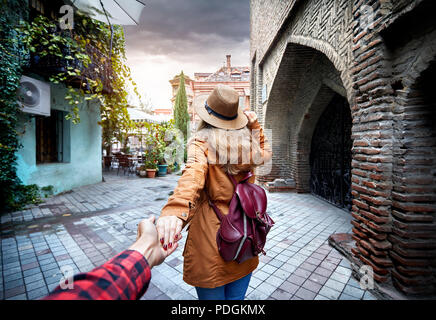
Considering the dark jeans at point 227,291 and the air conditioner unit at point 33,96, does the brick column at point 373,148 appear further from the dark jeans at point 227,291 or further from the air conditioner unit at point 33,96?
the air conditioner unit at point 33,96

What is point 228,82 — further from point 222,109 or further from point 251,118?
point 222,109

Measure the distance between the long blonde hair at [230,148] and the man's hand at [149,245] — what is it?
1.94ft

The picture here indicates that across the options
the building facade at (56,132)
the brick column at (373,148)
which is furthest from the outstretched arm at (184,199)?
the building facade at (56,132)

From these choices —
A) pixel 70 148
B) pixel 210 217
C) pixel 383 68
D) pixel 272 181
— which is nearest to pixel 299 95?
pixel 272 181

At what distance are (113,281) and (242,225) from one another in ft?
2.80

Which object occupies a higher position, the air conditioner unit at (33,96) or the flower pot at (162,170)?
the air conditioner unit at (33,96)

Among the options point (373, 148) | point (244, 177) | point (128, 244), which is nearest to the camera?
point (244, 177)

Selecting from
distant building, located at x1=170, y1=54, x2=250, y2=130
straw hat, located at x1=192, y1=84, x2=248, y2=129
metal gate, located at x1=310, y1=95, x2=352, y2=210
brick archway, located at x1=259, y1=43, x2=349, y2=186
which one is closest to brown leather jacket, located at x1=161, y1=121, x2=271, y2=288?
straw hat, located at x1=192, y1=84, x2=248, y2=129

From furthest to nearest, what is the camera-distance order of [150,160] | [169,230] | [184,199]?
[150,160] < [184,199] < [169,230]

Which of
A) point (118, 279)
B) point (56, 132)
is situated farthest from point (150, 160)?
point (118, 279)

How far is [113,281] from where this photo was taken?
677 mm

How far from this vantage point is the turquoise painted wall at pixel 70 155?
5762 mm
